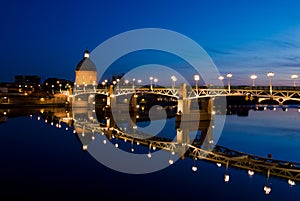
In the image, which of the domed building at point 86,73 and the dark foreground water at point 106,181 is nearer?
the dark foreground water at point 106,181

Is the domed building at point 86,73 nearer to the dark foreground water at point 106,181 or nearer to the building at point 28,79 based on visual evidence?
the building at point 28,79

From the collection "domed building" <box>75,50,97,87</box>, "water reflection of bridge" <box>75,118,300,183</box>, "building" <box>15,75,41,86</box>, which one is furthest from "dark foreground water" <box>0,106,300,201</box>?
"building" <box>15,75,41,86</box>

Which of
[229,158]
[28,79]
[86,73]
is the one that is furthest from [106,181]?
[28,79]

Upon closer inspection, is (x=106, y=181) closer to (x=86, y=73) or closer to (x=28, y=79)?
(x=86, y=73)

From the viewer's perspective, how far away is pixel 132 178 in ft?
53.0

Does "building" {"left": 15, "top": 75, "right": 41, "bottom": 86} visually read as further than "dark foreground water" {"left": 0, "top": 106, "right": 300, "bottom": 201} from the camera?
Yes

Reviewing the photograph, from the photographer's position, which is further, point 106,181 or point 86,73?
point 86,73

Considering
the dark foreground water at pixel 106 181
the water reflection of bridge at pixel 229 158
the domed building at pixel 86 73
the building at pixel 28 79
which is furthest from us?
the building at pixel 28 79

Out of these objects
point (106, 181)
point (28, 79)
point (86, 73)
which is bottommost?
point (106, 181)

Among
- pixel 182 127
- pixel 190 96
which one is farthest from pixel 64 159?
pixel 190 96

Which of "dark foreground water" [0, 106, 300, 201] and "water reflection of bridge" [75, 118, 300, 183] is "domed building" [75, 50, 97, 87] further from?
"dark foreground water" [0, 106, 300, 201]

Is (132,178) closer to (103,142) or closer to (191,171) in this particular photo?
(191,171)

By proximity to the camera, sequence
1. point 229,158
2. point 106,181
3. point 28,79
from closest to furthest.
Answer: point 106,181, point 229,158, point 28,79

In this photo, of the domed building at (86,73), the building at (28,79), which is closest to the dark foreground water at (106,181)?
the domed building at (86,73)
